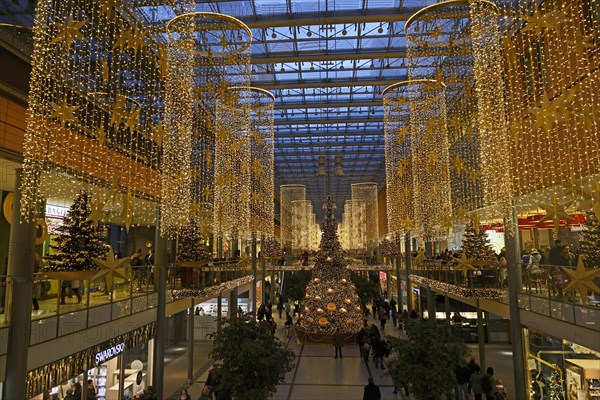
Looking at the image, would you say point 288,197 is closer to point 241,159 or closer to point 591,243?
point 241,159

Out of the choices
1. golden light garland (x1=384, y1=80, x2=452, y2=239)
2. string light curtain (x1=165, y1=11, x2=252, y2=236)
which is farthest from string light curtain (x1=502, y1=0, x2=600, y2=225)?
string light curtain (x1=165, y1=11, x2=252, y2=236)

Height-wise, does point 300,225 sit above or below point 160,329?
above

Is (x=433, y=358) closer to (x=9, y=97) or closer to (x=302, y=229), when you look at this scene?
(x=9, y=97)

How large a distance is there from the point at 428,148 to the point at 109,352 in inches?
422

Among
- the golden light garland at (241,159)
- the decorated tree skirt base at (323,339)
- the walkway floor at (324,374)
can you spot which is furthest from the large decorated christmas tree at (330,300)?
the golden light garland at (241,159)

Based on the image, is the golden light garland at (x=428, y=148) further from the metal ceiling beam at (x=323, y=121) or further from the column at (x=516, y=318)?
the metal ceiling beam at (x=323, y=121)

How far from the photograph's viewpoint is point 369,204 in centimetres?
3412

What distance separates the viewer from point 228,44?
11.3m

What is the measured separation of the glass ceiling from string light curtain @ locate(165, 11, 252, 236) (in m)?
0.61

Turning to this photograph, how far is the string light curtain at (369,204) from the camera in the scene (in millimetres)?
33594

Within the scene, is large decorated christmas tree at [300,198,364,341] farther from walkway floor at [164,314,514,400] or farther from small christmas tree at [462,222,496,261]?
small christmas tree at [462,222,496,261]

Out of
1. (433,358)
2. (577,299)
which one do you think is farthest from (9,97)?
(577,299)

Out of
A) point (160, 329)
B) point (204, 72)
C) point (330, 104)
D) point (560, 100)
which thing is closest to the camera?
point (560, 100)

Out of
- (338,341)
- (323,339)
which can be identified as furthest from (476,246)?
(323,339)
